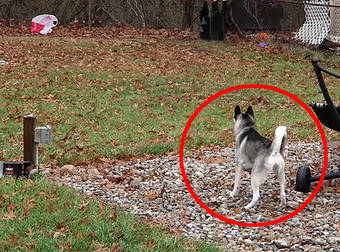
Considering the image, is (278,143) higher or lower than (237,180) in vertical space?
higher

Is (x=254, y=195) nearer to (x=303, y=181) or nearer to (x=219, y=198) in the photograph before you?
(x=219, y=198)

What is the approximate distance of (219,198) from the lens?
17.3 feet

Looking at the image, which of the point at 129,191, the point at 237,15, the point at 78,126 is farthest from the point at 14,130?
the point at 237,15

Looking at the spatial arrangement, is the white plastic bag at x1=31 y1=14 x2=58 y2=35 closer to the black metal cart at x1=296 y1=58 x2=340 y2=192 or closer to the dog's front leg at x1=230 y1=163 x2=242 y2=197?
the black metal cart at x1=296 y1=58 x2=340 y2=192

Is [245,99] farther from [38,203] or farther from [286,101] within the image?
[38,203]

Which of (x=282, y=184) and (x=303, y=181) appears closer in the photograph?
(x=282, y=184)

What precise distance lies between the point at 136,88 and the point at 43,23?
25.6ft

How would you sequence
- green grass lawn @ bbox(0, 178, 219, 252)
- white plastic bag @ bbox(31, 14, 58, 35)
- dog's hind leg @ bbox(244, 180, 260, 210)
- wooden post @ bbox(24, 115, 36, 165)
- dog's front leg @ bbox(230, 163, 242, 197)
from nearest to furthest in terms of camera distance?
green grass lawn @ bbox(0, 178, 219, 252) → dog's hind leg @ bbox(244, 180, 260, 210) → dog's front leg @ bbox(230, 163, 242, 197) → wooden post @ bbox(24, 115, 36, 165) → white plastic bag @ bbox(31, 14, 58, 35)

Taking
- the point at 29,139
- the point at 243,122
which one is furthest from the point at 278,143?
the point at 29,139

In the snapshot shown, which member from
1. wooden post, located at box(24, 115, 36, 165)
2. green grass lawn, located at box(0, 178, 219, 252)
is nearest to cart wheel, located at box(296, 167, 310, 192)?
green grass lawn, located at box(0, 178, 219, 252)

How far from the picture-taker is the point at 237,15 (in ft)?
58.9

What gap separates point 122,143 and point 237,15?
11032mm

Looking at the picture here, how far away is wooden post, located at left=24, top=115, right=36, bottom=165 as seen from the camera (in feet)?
19.5

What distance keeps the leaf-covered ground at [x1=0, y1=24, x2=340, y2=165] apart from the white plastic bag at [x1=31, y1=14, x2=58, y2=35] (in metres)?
0.29
